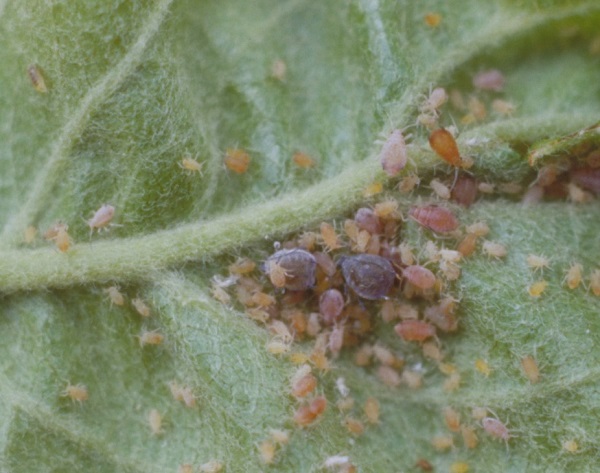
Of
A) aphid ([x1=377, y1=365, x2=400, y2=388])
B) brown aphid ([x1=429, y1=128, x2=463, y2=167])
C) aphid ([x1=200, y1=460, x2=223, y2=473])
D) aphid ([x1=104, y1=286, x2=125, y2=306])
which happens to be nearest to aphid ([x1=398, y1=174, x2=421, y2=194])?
brown aphid ([x1=429, y1=128, x2=463, y2=167])

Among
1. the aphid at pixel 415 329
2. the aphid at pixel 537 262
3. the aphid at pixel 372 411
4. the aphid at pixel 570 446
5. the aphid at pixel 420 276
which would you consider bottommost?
the aphid at pixel 570 446

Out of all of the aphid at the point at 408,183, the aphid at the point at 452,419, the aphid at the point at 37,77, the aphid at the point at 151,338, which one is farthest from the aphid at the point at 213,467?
the aphid at the point at 37,77

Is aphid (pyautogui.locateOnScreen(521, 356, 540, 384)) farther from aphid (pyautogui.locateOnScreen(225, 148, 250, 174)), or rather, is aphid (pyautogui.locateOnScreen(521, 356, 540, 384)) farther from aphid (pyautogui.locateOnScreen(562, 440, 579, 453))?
aphid (pyautogui.locateOnScreen(225, 148, 250, 174))

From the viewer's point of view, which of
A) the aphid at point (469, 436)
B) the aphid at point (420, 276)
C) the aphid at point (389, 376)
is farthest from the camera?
the aphid at point (389, 376)

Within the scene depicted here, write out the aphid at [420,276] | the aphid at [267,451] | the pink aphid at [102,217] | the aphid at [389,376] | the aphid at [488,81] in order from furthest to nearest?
the aphid at [488,81] < the aphid at [389,376] < the pink aphid at [102,217] < the aphid at [420,276] < the aphid at [267,451]

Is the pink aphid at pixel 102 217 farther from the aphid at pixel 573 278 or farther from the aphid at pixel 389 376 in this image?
the aphid at pixel 573 278

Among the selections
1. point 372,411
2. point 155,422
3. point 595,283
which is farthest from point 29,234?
point 595,283
